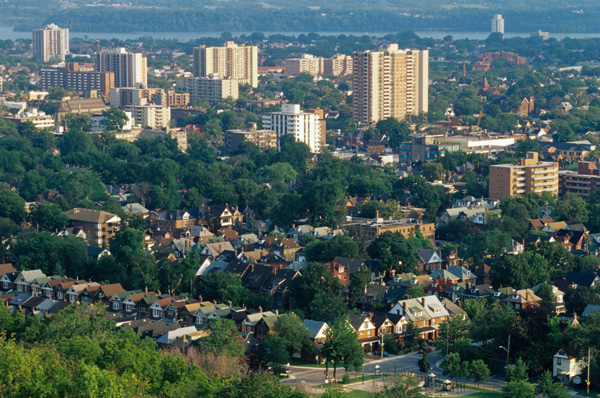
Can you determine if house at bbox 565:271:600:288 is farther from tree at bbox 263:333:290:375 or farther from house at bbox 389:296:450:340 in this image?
tree at bbox 263:333:290:375

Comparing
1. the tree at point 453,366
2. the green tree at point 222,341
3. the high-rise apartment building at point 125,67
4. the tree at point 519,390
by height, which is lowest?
the tree at point 453,366

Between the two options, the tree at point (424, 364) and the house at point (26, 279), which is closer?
the tree at point (424, 364)

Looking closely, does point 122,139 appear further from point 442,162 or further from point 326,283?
point 326,283

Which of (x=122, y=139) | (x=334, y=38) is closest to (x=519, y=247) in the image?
(x=122, y=139)

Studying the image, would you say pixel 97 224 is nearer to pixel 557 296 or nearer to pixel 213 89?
pixel 557 296

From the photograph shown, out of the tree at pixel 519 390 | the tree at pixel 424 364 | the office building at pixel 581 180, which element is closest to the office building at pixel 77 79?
the office building at pixel 581 180

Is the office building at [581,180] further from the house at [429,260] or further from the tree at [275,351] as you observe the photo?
the tree at [275,351]

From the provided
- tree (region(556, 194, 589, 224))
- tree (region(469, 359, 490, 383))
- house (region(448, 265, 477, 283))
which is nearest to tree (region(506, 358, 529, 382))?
tree (region(469, 359, 490, 383))

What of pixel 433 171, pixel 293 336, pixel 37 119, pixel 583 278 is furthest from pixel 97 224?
pixel 37 119

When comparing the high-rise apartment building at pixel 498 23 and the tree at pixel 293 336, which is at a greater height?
the high-rise apartment building at pixel 498 23
